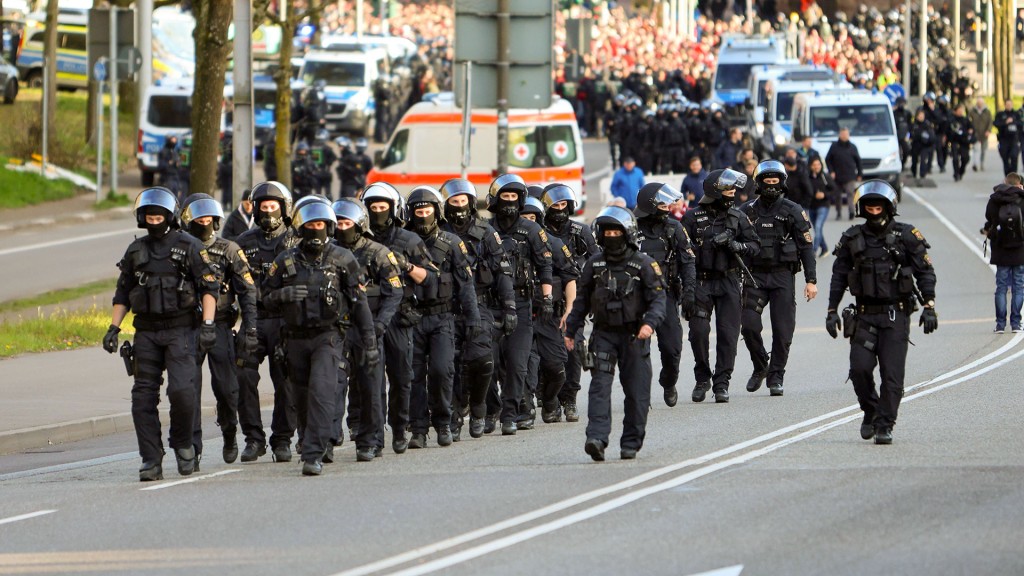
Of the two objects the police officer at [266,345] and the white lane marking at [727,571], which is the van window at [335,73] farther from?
the white lane marking at [727,571]

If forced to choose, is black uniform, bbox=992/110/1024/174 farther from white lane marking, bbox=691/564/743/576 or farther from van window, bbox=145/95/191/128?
white lane marking, bbox=691/564/743/576

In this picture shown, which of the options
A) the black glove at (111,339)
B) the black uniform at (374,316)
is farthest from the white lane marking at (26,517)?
the black uniform at (374,316)

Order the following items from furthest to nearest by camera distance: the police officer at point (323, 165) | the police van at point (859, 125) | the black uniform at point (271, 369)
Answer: the police van at point (859, 125), the police officer at point (323, 165), the black uniform at point (271, 369)

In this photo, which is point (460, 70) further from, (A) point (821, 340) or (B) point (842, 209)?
(B) point (842, 209)

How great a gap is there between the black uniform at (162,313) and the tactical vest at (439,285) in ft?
5.66

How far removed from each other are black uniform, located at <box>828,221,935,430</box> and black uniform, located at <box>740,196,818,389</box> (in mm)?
3085

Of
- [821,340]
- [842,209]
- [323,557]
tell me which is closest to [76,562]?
[323,557]

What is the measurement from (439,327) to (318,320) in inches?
59.1

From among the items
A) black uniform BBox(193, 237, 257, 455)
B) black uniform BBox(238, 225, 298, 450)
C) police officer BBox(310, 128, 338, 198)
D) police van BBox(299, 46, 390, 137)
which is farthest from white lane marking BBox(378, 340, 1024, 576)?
police van BBox(299, 46, 390, 137)

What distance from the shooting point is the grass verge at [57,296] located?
23969mm

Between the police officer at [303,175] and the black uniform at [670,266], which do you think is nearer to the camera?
the black uniform at [670,266]

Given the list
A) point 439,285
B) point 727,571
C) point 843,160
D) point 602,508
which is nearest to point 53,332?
point 439,285

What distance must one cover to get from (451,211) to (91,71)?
2144cm

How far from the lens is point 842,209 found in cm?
3725
